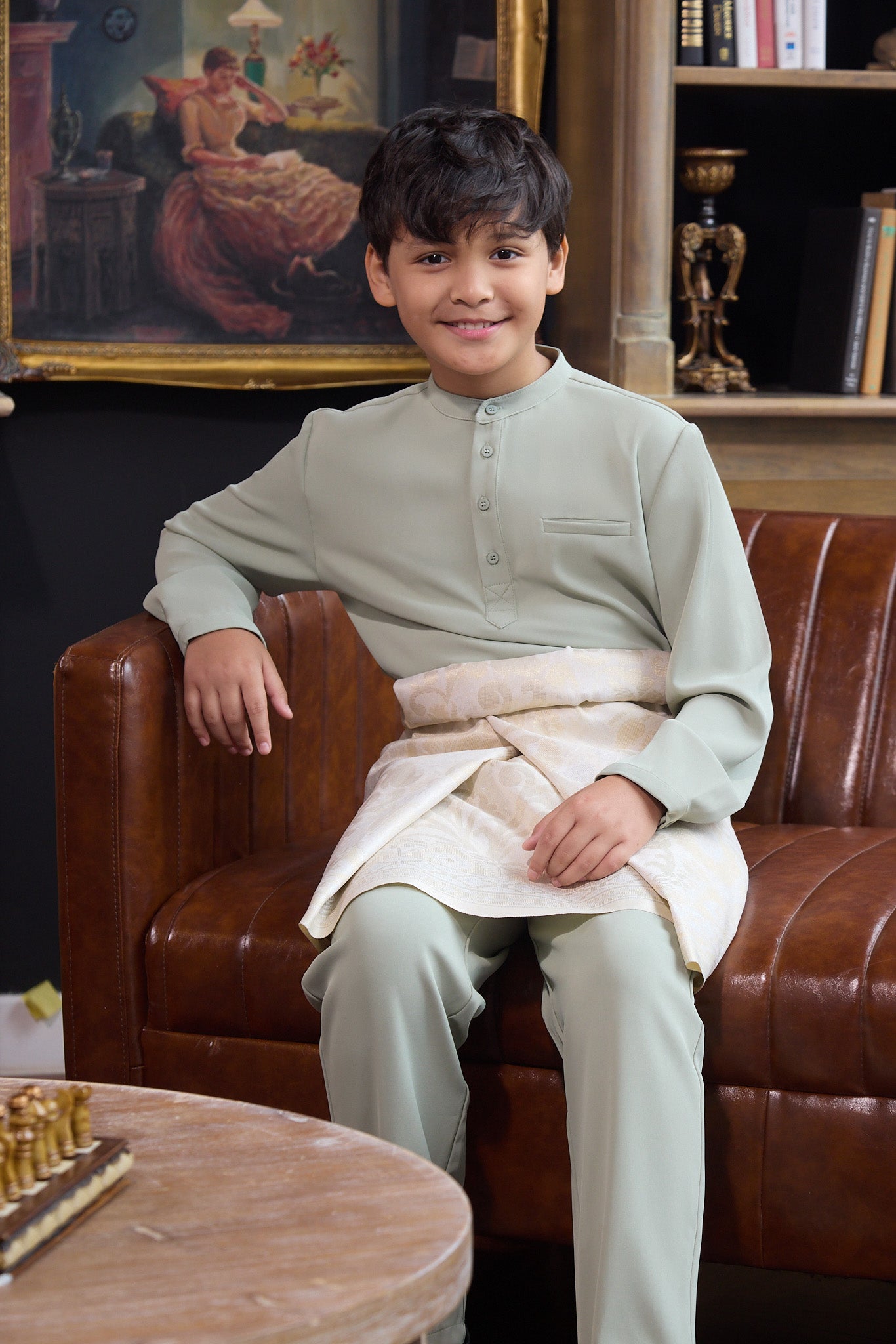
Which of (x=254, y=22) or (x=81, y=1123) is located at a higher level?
(x=254, y=22)

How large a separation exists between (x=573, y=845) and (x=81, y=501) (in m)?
1.48

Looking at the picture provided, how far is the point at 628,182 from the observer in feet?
6.88

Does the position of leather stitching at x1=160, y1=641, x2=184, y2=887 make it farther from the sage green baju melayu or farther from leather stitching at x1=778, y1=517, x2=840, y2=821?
leather stitching at x1=778, y1=517, x2=840, y2=821

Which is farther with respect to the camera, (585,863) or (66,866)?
(66,866)

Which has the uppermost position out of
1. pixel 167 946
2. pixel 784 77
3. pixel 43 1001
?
pixel 784 77

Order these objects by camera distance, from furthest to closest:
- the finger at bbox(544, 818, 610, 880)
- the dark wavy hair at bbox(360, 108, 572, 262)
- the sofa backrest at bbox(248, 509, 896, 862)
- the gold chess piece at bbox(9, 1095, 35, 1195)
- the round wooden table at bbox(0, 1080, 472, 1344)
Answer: the sofa backrest at bbox(248, 509, 896, 862), the dark wavy hair at bbox(360, 108, 572, 262), the finger at bbox(544, 818, 610, 880), the gold chess piece at bbox(9, 1095, 35, 1195), the round wooden table at bbox(0, 1080, 472, 1344)

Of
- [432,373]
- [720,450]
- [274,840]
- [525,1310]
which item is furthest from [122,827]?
[720,450]

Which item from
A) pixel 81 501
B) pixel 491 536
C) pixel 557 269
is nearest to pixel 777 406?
pixel 557 269

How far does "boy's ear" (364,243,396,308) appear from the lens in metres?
1.58

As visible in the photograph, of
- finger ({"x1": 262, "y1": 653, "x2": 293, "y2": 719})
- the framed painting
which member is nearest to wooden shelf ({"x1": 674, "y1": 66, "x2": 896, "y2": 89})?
the framed painting

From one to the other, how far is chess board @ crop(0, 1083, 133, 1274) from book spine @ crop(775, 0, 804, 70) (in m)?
1.88

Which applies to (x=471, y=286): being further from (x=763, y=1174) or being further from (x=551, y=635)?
(x=763, y=1174)

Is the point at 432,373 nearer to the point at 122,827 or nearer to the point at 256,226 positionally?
the point at 122,827

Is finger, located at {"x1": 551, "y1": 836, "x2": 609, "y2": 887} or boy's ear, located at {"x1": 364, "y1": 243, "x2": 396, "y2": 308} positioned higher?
boy's ear, located at {"x1": 364, "y1": 243, "x2": 396, "y2": 308}
